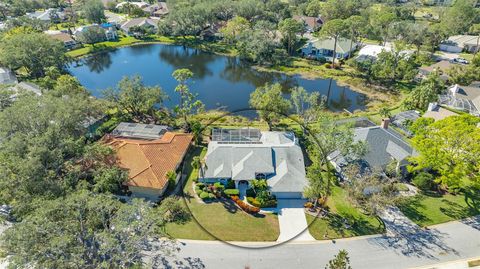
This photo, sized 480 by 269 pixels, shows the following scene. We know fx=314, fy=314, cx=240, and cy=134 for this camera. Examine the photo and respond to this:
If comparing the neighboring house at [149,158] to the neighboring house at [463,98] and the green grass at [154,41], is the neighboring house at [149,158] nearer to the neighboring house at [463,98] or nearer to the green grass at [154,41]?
the neighboring house at [463,98]

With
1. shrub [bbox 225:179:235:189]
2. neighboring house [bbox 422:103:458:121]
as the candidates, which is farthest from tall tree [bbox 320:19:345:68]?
shrub [bbox 225:179:235:189]

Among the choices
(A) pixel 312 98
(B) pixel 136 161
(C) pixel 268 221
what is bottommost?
(C) pixel 268 221

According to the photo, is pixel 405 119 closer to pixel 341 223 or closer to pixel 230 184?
pixel 341 223

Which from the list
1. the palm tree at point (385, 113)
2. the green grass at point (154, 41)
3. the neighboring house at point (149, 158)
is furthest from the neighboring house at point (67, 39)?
the palm tree at point (385, 113)

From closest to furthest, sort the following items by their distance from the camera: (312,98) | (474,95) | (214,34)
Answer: (312,98)
(474,95)
(214,34)

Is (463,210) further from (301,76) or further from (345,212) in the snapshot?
(301,76)

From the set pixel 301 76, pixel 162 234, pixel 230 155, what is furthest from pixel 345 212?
pixel 301 76

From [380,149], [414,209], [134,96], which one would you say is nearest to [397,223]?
[414,209]
